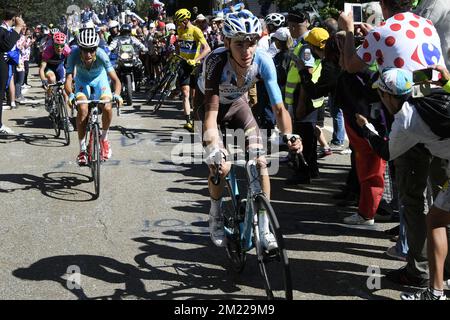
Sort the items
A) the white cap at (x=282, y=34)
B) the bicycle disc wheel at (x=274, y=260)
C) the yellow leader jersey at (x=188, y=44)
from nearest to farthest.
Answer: the bicycle disc wheel at (x=274, y=260)
the white cap at (x=282, y=34)
the yellow leader jersey at (x=188, y=44)

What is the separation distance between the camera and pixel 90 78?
8.38 meters

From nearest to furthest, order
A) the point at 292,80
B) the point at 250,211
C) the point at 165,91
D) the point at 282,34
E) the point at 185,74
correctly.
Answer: the point at 250,211, the point at 292,80, the point at 282,34, the point at 185,74, the point at 165,91

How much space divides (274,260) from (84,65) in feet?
16.9

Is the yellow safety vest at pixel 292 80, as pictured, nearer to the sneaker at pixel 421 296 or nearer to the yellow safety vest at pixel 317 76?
the yellow safety vest at pixel 317 76

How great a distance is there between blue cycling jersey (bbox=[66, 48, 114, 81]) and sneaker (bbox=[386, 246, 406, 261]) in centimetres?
447

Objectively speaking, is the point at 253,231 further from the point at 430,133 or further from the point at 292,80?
the point at 292,80

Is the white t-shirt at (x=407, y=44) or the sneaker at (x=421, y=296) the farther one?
the white t-shirt at (x=407, y=44)

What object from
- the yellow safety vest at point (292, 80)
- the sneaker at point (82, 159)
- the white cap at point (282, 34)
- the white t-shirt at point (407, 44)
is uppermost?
the white cap at point (282, 34)

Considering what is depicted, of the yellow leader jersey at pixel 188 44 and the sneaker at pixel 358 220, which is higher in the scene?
the yellow leader jersey at pixel 188 44

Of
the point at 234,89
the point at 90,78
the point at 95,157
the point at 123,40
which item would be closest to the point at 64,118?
the point at 90,78

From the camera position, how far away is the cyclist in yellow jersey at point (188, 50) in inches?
478

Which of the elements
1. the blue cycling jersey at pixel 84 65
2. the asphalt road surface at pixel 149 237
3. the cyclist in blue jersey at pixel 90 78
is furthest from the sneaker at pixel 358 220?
the blue cycling jersey at pixel 84 65

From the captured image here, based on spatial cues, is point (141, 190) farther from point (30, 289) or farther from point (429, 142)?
point (429, 142)

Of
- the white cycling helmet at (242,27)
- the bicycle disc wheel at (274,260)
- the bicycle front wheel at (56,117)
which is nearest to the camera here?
the bicycle disc wheel at (274,260)
